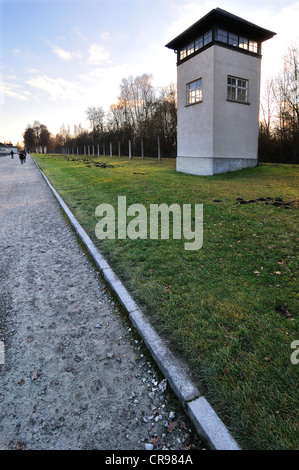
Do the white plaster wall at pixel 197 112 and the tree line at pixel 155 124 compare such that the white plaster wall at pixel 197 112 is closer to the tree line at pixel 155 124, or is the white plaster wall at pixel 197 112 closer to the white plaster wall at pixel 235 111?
the white plaster wall at pixel 235 111

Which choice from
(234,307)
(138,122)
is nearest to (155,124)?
(138,122)

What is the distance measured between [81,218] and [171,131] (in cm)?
4021

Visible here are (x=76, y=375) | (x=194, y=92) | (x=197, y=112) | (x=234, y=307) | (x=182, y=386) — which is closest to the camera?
(x=182, y=386)

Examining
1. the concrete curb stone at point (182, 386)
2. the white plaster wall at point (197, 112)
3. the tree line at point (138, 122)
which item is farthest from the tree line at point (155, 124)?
the concrete curb stone at point (182, 386)

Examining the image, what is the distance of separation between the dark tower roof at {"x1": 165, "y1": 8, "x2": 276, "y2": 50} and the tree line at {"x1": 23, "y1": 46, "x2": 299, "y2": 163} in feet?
43.6

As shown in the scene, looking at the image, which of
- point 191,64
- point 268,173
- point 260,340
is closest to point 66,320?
point 260,340

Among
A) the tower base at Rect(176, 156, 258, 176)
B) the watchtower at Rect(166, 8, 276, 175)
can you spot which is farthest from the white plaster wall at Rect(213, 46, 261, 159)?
the tower base at Rect(176, 156, 258, 176)

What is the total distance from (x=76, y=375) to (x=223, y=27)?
21953 mm

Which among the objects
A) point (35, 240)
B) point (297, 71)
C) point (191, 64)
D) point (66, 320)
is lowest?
point (66, 320)

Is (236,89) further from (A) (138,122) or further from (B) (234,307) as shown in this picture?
(A) (138,122)

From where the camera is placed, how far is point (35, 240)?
6441 mm

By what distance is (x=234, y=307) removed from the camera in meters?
3.30
